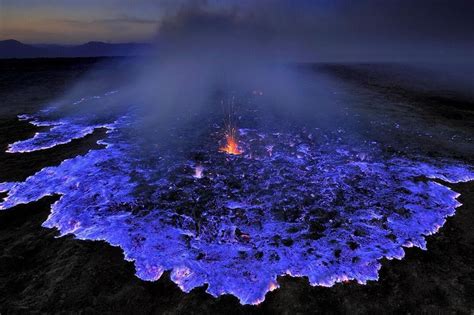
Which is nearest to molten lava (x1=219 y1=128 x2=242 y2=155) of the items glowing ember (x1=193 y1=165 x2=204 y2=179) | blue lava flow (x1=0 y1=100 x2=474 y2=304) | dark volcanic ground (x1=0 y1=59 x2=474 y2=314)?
blue lava flow (x1=0 y1=100 x2=474 y2=304)

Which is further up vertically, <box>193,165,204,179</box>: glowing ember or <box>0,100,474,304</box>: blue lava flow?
<box>193,165,204,179</box>: glowing ember

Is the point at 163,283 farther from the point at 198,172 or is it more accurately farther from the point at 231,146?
the point at 231,146

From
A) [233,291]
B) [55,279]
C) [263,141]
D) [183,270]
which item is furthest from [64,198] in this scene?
[263,141]

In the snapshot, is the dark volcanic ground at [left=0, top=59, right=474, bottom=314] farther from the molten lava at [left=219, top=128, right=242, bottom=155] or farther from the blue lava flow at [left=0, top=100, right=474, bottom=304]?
the molten lava at [left=219, top=128, right=242, bottom=155]

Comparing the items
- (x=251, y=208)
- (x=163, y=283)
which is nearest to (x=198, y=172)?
(x=251, y=208)

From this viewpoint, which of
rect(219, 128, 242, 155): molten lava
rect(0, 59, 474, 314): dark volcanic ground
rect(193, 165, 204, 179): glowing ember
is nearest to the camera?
rect(0, 59, 474, 314): dark volcanic ground

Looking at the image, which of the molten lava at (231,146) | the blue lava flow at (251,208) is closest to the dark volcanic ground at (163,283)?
the blue lava flow at (251,208)
